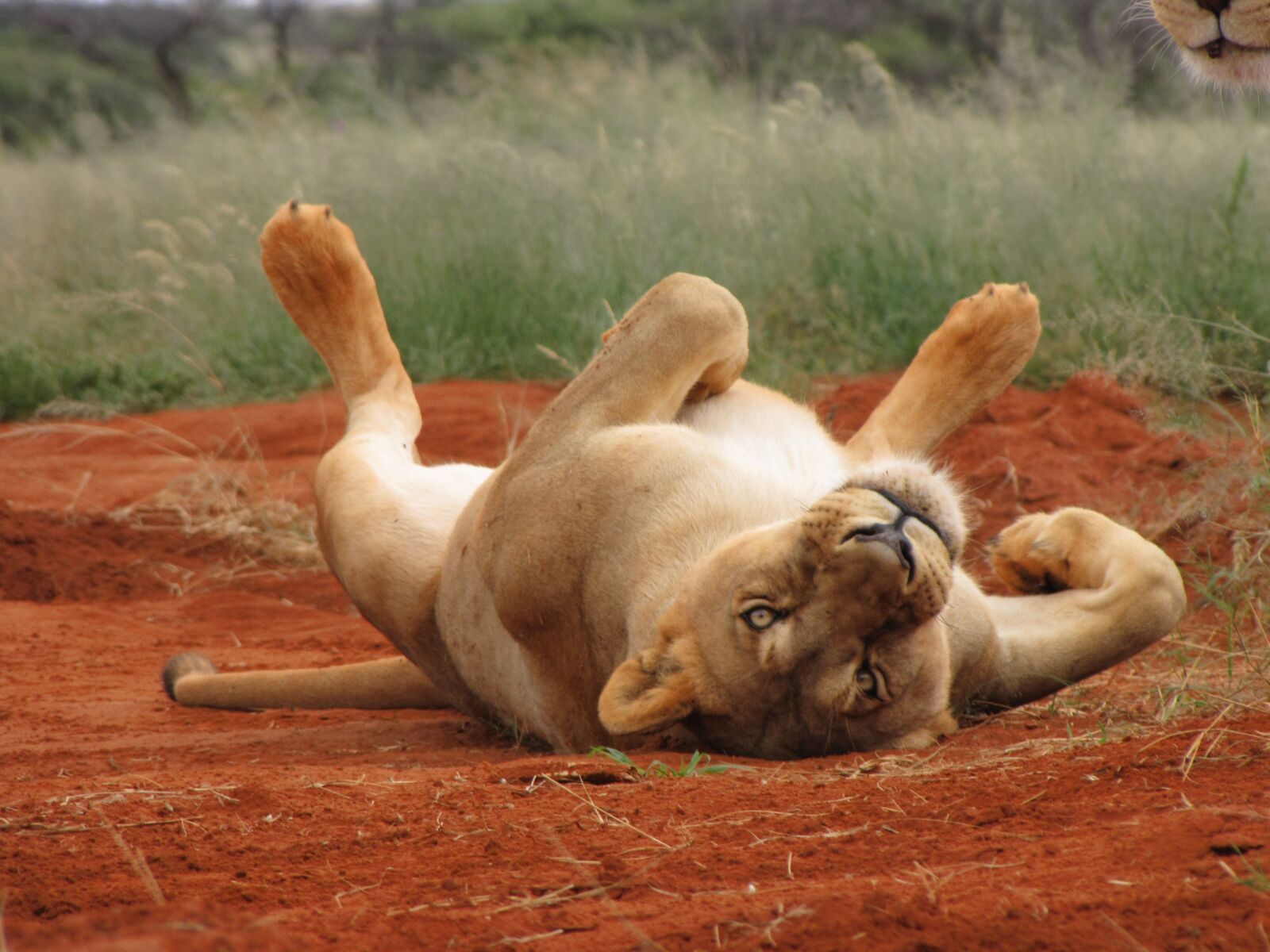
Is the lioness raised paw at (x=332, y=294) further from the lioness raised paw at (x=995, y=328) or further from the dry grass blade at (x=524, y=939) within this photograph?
the dry grass blade at (x=524, y=939)

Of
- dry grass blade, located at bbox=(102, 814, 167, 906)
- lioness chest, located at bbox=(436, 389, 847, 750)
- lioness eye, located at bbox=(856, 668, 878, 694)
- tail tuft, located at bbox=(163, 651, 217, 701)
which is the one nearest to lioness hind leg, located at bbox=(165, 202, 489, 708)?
tail tuft, located at bbox=(163, 651, 217, 701)

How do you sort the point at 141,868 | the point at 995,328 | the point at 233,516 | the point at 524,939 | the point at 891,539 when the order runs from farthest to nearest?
the point at 233,516, the point at 995,328, the point at 891,539, the point at 141,868, the point at 524,939

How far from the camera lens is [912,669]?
3.18 metres

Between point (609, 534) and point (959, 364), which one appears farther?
point (959, 364)

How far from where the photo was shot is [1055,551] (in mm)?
3943

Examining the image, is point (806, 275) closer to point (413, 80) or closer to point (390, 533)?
point (390, 533)

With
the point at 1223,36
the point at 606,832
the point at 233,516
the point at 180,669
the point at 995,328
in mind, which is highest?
the point at 1223,36

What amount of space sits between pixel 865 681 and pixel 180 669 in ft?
7.66

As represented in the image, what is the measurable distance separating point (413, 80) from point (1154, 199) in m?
16.7

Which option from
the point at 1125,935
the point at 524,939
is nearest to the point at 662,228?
the point at 524,939

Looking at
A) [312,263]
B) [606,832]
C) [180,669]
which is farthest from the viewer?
[312,263]

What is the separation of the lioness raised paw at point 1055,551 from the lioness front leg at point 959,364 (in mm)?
377

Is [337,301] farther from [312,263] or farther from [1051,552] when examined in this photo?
[1051,552]

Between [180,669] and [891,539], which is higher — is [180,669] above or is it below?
below
